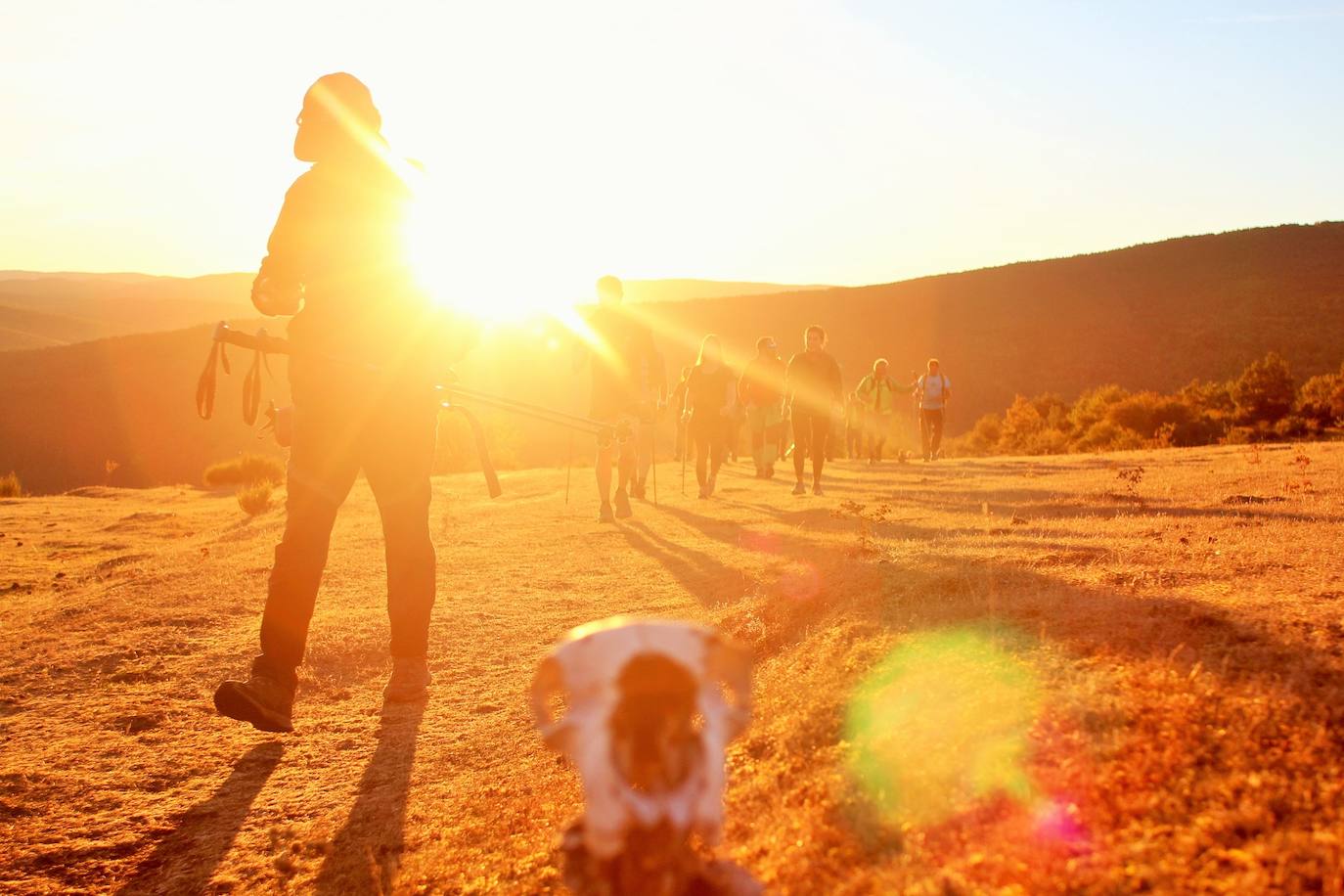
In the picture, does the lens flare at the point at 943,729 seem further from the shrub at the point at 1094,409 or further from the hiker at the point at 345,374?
the shrub at the point at 1094,409

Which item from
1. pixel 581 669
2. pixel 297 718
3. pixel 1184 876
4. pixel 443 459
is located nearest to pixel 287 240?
pixel 297 718

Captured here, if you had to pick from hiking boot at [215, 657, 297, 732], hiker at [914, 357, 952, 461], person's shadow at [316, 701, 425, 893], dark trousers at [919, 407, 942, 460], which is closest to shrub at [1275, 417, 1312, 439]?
dark trousers at [919, 407, 942, 460]

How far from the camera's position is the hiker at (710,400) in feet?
46.8

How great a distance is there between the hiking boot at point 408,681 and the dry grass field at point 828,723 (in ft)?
0.40

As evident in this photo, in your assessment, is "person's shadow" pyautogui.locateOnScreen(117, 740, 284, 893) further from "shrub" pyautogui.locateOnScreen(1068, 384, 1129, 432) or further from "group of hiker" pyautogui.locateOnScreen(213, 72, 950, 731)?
"shrub" pyautogui.locateOnScreen(1068, 384, 1129, 432)

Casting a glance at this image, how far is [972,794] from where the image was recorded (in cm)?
230

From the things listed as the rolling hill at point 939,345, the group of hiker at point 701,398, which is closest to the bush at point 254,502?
the group of hiker at point 701,398

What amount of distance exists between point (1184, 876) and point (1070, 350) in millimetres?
65918

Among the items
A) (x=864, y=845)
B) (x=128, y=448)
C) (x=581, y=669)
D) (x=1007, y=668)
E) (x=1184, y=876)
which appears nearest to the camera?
(x=581, y=669)

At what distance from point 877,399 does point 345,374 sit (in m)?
17.0

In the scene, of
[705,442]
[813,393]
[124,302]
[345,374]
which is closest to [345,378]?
[345,374]

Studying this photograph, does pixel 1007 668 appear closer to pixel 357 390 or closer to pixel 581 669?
pixel 581 669

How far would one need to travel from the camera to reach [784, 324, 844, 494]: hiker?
40.2 ft

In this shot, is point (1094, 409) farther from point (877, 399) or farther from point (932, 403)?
point (877, 399)
